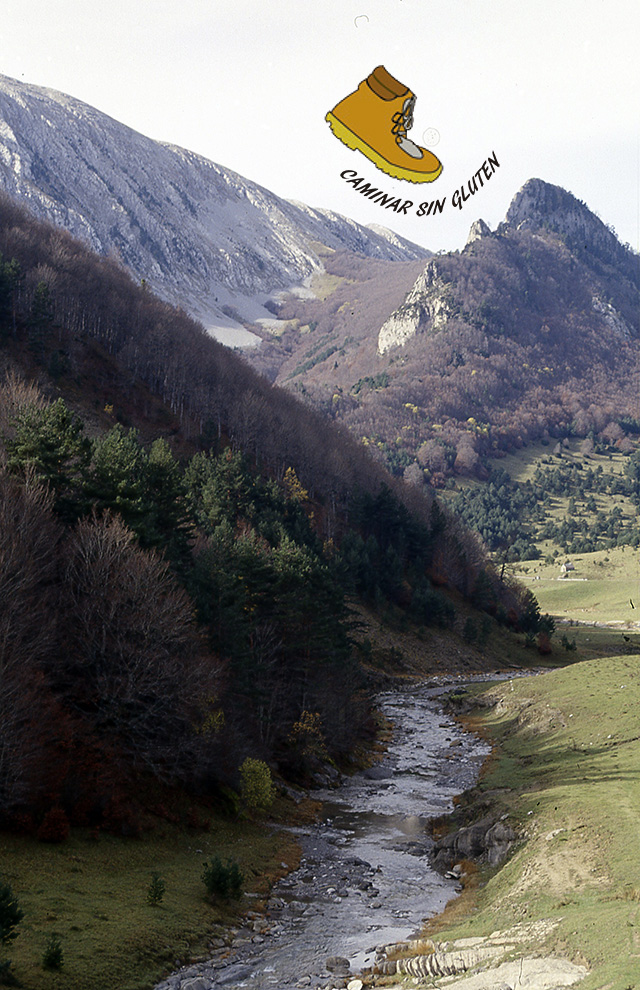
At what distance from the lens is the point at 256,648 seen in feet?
176

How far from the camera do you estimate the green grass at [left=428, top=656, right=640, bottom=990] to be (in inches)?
778

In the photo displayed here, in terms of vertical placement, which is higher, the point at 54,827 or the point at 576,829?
the point at 576,829

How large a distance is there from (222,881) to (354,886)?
6759 mm

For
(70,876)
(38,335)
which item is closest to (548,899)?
(70,876)

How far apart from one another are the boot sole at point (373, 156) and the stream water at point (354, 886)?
21.7 m

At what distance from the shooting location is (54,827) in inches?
1134

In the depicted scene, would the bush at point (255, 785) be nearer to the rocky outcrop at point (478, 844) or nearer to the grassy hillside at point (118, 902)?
the grassy hillside at point (118, 902)

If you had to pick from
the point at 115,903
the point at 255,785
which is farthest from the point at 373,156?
the point at 255,785

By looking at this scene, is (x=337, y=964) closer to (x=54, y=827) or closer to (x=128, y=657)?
(x=54, y=827)

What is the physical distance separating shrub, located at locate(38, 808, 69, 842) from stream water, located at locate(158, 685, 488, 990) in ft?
26.8

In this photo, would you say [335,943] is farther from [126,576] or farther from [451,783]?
[451,783]

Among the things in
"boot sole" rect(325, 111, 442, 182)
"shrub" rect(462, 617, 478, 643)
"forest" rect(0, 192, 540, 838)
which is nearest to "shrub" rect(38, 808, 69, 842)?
"forest" rect(0, 192, 540, 838)

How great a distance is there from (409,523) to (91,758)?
384ft

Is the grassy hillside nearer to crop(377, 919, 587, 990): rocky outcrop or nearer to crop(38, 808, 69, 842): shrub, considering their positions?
crop(38, 808, 69, 842): shrub
